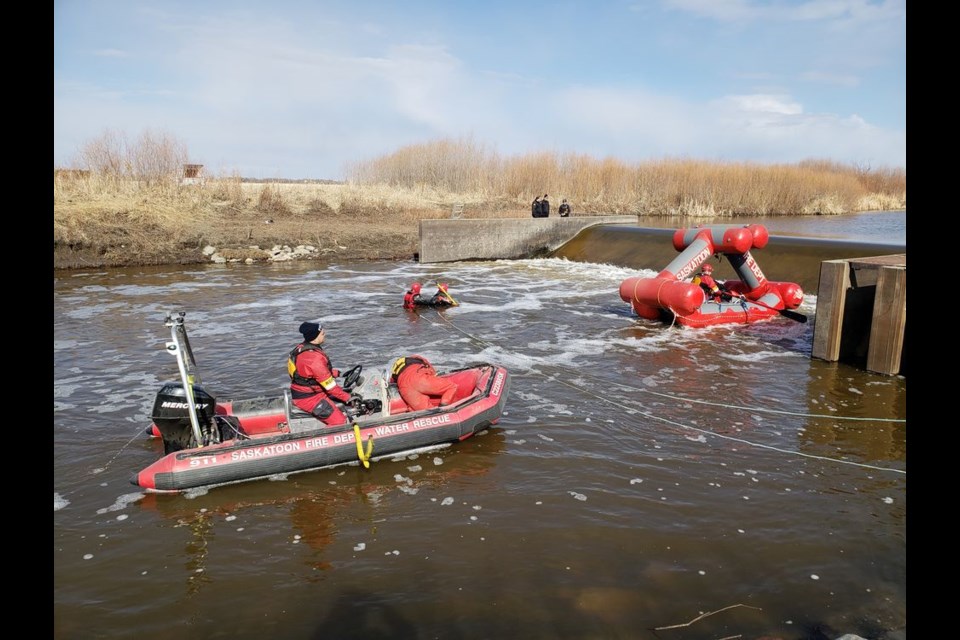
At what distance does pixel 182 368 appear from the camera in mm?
6602

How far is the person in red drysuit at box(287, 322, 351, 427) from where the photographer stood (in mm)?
7387

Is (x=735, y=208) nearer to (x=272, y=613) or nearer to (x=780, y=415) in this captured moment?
(x=780, y=415)

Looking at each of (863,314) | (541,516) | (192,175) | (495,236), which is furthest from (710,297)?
(192,175)

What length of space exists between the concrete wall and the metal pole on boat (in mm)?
18424

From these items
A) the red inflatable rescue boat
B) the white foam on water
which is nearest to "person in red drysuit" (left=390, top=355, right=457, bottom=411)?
the white foam on water

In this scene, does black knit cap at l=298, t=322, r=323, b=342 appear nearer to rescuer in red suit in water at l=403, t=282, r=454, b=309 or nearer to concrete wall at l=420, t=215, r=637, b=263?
rescuer in red suit in water at l=403, t=282, r=454, b=309

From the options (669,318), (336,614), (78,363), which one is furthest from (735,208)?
(336,614)

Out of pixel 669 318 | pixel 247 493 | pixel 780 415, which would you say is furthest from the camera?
pixel 669 318

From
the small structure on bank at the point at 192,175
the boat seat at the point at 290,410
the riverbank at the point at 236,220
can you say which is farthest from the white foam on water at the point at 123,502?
the small structure on bank at the point at 192,175

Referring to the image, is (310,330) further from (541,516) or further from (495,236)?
(495,236)

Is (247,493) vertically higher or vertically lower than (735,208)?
lower

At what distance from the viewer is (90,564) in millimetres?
5754

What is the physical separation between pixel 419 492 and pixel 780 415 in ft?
17.1

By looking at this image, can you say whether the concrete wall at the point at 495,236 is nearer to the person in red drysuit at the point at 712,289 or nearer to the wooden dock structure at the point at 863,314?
the person in red drysuit at the point at 712,289
